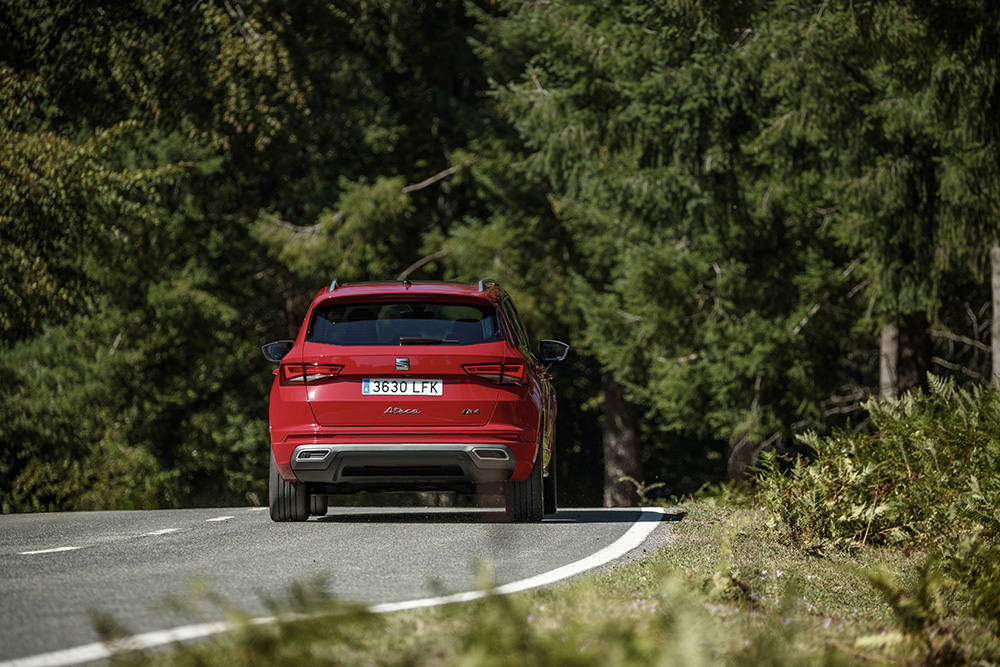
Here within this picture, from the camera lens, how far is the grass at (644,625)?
4.50m

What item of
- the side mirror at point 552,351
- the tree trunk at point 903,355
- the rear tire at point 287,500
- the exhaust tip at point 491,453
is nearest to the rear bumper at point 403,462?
the exhaust tip at point 491,453

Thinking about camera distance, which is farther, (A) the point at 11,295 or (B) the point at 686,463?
(B) the point at 686,463

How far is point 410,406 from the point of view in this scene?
10.7 metres

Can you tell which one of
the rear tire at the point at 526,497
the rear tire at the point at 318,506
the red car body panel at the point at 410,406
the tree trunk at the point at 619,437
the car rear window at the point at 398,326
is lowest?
the tree trunk at the point at 619,437

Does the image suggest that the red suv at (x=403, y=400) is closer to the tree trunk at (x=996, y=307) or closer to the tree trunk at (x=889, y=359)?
the tree trunk at (x=996, y=307)

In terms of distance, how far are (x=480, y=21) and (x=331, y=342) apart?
72.4 feet

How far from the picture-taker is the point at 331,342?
10867mm

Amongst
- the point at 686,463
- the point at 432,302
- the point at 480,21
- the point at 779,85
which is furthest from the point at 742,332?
the point at 686,463

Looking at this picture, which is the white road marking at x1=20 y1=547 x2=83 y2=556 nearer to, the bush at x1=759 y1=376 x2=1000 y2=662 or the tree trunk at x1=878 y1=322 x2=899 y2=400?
the bush at x1=759 y1=376 x2=1000 y2=662

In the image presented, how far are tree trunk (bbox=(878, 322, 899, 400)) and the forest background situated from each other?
5 cm

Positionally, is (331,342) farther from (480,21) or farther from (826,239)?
(480,21)

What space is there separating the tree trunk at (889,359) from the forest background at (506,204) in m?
0.05

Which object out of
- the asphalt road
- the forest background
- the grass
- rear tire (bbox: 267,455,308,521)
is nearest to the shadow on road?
the asphalt road

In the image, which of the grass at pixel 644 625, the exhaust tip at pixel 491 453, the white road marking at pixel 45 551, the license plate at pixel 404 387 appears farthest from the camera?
the license plate at pixel 404 387
